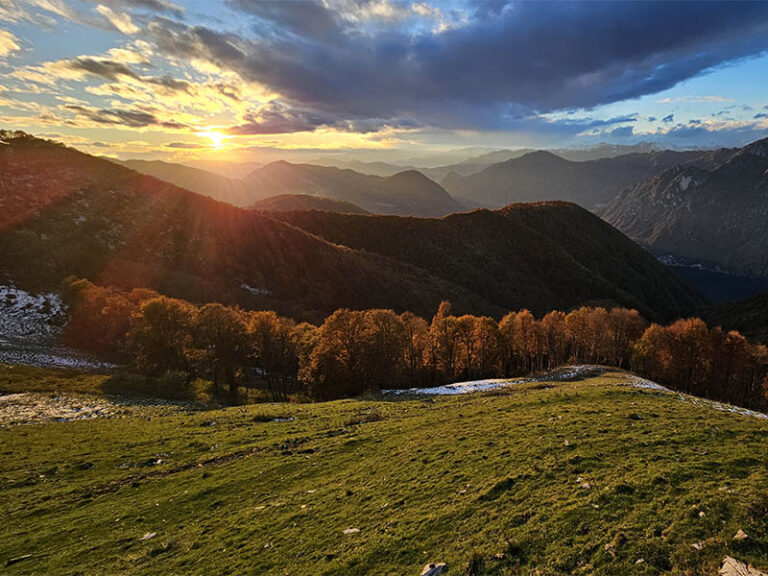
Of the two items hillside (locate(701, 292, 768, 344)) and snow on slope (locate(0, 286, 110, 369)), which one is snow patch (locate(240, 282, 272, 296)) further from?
hillside (locate(701, 292, 768, 344))

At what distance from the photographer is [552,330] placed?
299 feet

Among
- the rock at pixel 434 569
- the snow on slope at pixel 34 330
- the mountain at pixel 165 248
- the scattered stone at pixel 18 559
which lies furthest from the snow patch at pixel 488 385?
the mountain at pixel 165 248

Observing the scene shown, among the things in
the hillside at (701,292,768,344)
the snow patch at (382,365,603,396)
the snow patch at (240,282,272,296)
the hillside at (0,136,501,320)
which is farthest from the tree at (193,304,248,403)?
the hillside at (701,292,768,344)

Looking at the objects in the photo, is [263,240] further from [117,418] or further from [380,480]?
[380,480]

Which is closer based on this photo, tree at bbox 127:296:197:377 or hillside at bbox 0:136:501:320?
tree at bbox 127:296:197:377

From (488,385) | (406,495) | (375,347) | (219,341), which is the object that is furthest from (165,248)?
(406,495)

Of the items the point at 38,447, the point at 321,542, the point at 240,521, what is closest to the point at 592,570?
the point at 321,542

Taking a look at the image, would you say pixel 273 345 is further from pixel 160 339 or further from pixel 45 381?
pixel 45 381

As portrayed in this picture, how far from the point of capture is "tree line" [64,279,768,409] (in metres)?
62.2

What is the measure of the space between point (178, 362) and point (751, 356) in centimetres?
12121

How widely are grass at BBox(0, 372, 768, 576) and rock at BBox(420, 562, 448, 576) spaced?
0.31m

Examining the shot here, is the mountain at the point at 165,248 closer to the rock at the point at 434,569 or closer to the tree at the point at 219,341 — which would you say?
the tree at the point at 219,341

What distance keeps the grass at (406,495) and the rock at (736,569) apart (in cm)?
24

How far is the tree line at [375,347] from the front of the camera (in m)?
62.2
